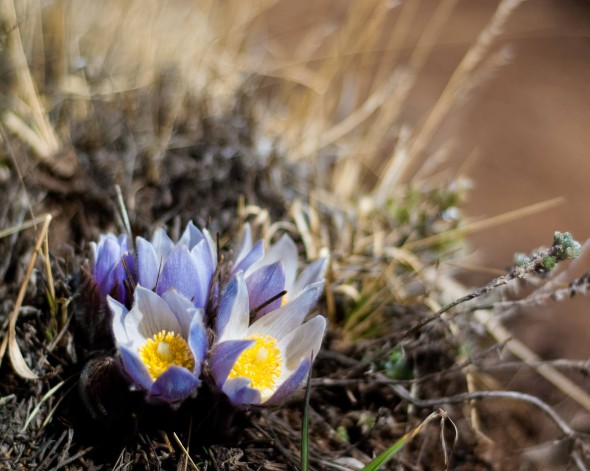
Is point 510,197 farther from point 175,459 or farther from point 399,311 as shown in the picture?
point 175,459

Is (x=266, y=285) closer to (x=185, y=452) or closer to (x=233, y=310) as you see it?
(x=233, y=310)

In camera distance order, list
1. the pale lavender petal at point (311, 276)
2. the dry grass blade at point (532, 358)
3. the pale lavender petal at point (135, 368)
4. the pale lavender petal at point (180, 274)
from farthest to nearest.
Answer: the dry grass blade at point (532, 358), the pale lavender petal at point (311, 276), the pale lavender petal at point (180, 274), the pale lavender petal at point (135, 368)

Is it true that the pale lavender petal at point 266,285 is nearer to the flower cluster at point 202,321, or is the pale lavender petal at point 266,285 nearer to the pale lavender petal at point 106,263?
the flower cluster at point 202,321

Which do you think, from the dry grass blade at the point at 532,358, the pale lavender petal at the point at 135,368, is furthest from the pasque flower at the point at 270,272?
the dry grass blade at the point at 532,358

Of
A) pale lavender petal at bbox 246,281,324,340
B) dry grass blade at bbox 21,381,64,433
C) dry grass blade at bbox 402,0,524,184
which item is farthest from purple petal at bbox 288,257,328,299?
dry grass blade at bbox 402,0,524,184

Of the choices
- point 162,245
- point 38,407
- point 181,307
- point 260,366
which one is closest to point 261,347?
point 260,366


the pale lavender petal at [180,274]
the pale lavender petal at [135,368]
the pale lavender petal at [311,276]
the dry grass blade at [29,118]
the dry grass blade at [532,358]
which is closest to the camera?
the pale lavender petal at [135,368]
